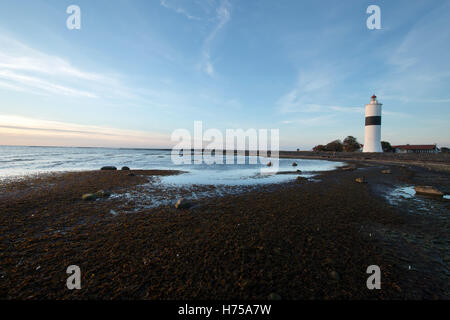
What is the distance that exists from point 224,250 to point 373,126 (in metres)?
68.9

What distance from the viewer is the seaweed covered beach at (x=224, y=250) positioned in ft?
13.1

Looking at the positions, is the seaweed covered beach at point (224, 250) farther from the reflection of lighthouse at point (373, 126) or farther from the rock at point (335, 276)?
the reflection of lighthouse at point (373, 126)

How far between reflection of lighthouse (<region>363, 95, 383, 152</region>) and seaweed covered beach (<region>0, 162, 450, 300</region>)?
57.8 metres

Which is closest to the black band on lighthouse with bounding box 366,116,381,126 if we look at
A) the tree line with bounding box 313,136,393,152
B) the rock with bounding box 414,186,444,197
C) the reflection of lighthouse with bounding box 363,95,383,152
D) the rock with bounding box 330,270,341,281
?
the reflection of lighthouse with bounding box 363,95,383,152

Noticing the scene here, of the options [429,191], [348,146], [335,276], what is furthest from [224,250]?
[348,146]

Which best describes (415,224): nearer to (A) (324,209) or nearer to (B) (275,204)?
(A) (324,209)

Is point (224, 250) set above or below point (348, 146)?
below

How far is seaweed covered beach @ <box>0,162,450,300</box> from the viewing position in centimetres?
400

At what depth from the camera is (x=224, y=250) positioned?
5.53 m

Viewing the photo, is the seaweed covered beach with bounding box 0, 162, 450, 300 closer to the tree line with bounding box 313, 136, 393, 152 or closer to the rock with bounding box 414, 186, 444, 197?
the rock with bounding box 414, 186, 444, 197

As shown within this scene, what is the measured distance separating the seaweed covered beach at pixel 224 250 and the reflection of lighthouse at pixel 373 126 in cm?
5780

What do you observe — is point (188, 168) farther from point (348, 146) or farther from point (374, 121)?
point (348, 146)

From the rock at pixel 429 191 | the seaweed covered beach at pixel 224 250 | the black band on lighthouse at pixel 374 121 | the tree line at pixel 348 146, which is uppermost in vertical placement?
the black band on lighthouse at pixel 374 121

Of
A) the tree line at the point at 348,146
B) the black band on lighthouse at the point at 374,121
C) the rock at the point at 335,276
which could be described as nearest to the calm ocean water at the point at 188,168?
the rock at the point at 335,276
